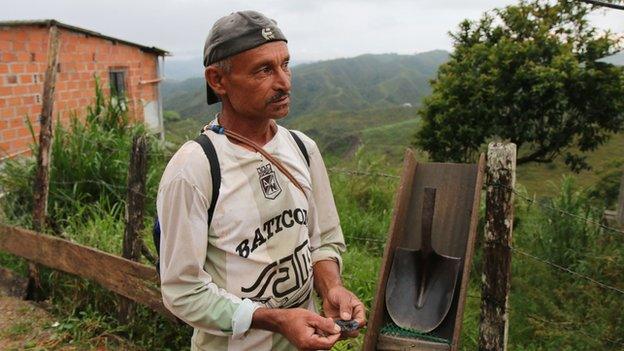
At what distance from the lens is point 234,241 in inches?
51.9

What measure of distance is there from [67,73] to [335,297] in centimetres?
1014

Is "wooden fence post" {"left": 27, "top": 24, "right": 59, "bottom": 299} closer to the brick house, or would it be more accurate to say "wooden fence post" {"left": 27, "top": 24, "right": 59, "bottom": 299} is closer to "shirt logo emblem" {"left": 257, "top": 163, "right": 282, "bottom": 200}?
the brick house

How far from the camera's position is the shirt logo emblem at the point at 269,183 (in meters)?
1.36

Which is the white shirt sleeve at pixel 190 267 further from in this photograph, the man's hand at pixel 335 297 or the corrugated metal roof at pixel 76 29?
the corrugated metal roof at pixel 76 29

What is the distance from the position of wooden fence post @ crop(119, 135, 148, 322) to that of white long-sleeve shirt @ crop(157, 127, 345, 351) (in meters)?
1.77

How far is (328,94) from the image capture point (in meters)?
88.6

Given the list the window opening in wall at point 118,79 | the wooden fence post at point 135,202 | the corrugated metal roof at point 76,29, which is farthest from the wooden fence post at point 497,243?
the window opening in wall at point 118,79

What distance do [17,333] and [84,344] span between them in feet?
1.98

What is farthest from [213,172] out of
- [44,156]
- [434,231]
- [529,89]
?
[529,89]

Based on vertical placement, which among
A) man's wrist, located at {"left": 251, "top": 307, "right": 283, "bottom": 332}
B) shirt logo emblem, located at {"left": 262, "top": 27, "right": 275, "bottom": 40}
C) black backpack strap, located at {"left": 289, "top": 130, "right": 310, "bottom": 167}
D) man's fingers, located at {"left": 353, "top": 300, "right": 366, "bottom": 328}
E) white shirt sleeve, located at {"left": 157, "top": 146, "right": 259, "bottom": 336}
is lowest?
man's fingers, located at {"left": 353, "top": 300, "right": 366, "bottom": 328}

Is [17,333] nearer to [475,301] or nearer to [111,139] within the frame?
[111,139]

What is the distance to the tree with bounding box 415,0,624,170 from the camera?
9492 mm

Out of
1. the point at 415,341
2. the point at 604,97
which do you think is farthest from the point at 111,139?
the point at 604,97

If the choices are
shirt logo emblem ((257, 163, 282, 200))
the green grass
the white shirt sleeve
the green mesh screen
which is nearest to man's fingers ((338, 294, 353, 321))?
the white shirt sleeve
